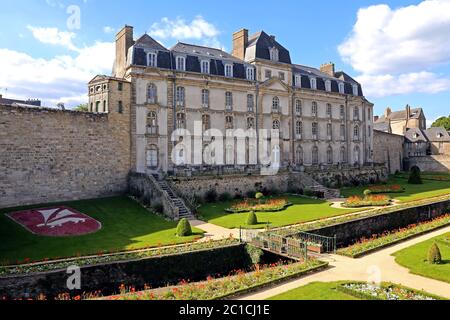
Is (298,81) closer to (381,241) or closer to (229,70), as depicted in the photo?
(229,70)

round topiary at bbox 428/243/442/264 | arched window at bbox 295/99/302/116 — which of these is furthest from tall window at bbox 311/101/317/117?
round topiary at bbox 428/243/442/264

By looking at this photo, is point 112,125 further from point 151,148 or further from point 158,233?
point 158,233

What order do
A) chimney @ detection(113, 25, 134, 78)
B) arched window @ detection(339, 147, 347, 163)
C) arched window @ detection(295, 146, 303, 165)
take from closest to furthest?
chimney @ detection(113, 25, 134, 78)
arched window @ detection(295, 146, 303, 165)
arched window @ detection(339, 147, 347, 163)

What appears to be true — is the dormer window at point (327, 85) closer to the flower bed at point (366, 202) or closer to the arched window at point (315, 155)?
the arched window at point (315, 155)

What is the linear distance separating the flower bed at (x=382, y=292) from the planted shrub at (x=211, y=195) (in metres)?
17.5

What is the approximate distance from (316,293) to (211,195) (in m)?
18.0

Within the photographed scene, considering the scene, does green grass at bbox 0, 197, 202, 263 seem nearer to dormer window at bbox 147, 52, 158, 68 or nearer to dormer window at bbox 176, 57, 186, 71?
Result: dormer window at bbox 147, 52, 158, 68

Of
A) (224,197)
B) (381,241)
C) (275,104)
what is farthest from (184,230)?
(275,104)

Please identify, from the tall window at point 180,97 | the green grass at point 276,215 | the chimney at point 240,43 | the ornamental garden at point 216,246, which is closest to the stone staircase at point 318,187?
the green grass at point 276,215

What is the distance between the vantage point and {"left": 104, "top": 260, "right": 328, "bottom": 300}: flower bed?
1208 centimetres

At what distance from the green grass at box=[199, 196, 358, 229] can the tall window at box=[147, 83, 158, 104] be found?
991cm

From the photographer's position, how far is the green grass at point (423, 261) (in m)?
14.5
